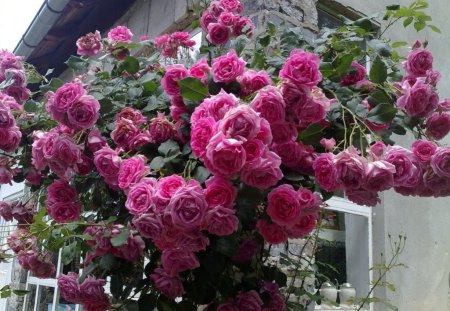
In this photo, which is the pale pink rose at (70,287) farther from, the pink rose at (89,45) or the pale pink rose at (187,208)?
the pink rose at (89,45)

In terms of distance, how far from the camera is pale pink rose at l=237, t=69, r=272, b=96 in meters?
1.25

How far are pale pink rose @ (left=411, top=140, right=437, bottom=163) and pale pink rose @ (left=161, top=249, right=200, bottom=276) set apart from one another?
1.99 ft

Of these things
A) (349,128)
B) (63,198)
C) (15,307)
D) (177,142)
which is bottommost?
(15,307)

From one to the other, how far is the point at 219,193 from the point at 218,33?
818 millimetres

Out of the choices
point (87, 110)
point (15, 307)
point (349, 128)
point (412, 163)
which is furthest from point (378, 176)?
point (15, 307)

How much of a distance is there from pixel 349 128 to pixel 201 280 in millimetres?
580

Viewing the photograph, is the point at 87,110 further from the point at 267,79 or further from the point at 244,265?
the point at 244,265

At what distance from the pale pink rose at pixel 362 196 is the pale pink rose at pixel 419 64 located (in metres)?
0.47

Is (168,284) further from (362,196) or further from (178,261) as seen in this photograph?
(362,196)

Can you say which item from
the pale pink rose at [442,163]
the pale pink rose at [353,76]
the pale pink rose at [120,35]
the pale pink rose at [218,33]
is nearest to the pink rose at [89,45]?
the pale pink rose at [120,35]

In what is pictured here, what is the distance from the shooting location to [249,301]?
1.36 metres

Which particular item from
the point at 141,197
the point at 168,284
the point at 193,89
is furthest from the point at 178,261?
the point at 193,89

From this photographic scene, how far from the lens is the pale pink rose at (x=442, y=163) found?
3.69 feet

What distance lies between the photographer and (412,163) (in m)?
1.14
